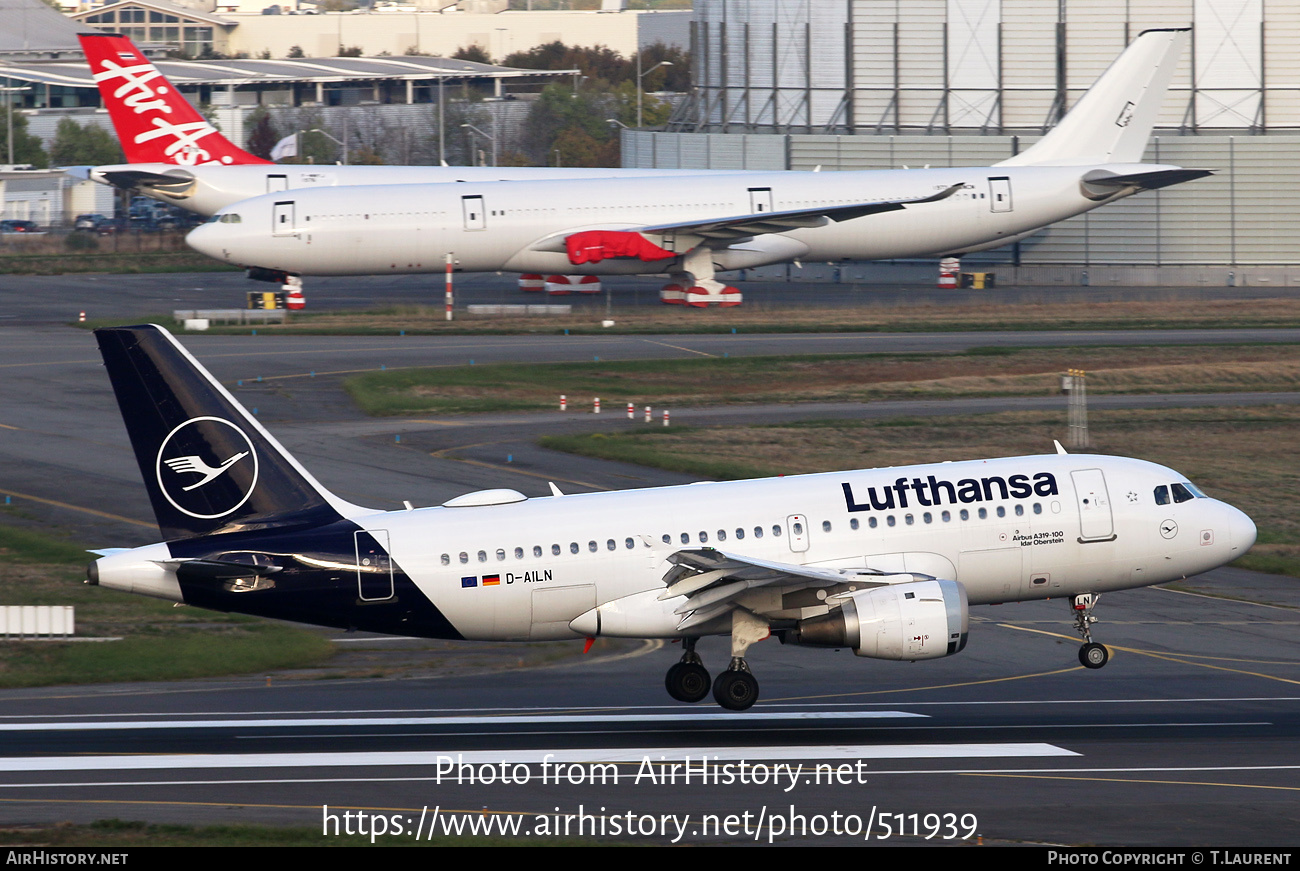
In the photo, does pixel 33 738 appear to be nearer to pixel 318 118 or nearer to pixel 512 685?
pixel 512 685

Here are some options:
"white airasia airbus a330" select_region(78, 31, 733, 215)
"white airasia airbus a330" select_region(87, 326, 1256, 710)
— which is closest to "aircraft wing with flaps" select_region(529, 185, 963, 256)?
"white airasia airbus a330" select_region(78, 31, 733, 215)

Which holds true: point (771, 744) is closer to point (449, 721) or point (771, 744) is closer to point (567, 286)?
point (449, 721)

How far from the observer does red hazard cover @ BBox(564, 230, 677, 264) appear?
284 ft

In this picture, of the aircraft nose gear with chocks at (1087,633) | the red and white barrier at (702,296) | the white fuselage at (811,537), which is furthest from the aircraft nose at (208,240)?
the aircraft nose gear with chocks at (1087,633)

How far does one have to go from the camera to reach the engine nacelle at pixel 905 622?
94.9 feet

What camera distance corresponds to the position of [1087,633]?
1273 inches

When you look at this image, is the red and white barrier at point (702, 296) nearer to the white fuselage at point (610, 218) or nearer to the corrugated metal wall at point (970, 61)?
the white fuselage at point (610, 218)

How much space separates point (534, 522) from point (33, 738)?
10.4 m

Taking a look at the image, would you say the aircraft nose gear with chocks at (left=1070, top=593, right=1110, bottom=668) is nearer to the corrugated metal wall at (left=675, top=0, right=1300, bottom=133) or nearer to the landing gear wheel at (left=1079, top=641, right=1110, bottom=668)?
the landing gear wheel at (left=1079, top=641, right=1110, bottom=668)

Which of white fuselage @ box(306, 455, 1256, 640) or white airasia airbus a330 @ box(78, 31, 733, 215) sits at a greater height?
white airasia airbus a330 @ box(78, 31, 733, 215)

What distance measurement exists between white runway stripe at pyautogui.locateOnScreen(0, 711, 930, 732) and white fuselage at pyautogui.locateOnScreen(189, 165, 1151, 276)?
5600 centimetres

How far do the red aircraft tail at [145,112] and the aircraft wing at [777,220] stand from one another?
2777 cm

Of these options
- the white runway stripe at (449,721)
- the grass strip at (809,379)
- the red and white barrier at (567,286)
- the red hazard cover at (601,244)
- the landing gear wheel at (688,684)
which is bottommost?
the white runway stripe at (449,721)

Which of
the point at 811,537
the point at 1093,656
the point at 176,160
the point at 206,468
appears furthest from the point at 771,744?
the point at 176,160
